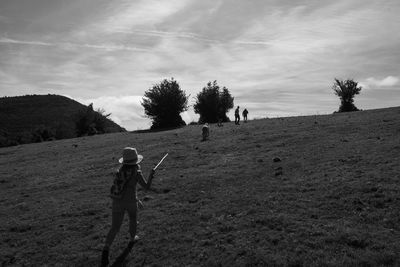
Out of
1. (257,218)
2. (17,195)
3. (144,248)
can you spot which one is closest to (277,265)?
(257,218)

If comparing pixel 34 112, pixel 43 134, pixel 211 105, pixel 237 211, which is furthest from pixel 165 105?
pixel 34 112

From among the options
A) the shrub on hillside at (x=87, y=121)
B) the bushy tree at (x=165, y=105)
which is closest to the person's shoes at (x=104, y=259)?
the bushy tree at (x=165, y=105)

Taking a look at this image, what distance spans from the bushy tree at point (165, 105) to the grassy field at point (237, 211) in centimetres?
3938

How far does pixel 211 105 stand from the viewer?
7288cm

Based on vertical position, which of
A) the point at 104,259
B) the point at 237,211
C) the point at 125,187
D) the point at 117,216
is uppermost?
the point at 125,187

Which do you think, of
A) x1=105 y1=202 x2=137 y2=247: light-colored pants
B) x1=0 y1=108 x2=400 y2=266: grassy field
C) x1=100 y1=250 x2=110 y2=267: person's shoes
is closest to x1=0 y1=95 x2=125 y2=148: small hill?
x1=0 y1=108 x2=400 y2=266: grassy field

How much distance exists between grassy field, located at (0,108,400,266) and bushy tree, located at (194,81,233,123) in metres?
47.4

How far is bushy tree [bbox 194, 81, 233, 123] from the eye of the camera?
72875 mm

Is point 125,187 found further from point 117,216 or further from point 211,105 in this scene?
point 211,105

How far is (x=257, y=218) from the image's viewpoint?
40.5ft

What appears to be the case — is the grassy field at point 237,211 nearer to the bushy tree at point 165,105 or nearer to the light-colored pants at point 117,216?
the light-colored pants at point 117,216

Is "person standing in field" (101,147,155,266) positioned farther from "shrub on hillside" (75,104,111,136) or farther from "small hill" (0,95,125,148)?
"small hill" (0,95,125,148)

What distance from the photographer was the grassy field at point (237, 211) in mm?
10227

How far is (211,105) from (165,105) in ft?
36.3
